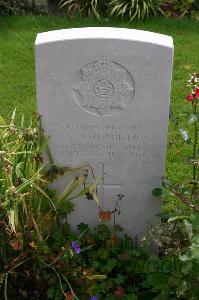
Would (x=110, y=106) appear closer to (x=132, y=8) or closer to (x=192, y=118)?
(x=192, y=118)

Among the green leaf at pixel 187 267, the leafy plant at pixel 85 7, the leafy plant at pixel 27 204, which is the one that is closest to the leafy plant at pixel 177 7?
the leafy plant at pixel 85 7

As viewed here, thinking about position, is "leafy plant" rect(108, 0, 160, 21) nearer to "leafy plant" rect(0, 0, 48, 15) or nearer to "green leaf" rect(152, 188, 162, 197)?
"leafy plant" rect(0, 0, 48, 15)

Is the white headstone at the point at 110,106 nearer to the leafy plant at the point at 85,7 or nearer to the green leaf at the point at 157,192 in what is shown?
the green leaf at the point at 157,192

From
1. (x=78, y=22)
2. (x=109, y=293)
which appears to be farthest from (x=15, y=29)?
(x=109, y=293)

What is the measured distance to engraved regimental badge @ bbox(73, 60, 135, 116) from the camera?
3504 millimetres

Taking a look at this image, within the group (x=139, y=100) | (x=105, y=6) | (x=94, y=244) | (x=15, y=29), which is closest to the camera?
(x=139, y=100)

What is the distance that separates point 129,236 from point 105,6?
4767 millimetres

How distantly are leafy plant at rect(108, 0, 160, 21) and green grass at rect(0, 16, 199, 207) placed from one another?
5.1 inches

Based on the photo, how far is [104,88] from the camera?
357 cm

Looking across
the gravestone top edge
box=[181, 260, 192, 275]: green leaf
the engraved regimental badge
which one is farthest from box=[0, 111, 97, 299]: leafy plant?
box=[181, 260, 192, 275]: green leaf

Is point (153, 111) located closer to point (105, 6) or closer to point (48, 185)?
point (48, 185)

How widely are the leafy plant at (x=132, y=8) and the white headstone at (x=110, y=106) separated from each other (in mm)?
4378

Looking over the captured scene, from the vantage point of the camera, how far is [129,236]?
13.3ft

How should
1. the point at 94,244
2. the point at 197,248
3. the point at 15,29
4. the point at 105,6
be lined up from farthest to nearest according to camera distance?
the point at 105,6, the point at 15,29, the point at 94,244, the point at 197,248
